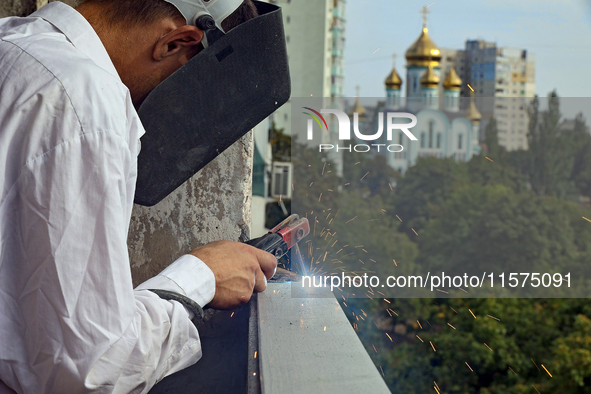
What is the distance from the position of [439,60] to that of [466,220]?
501 inches

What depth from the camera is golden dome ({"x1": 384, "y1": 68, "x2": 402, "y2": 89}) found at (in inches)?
1422

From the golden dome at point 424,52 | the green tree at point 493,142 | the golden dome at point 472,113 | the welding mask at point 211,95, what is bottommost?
the welding mask at point 211,95

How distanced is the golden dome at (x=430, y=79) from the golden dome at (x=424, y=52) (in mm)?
647

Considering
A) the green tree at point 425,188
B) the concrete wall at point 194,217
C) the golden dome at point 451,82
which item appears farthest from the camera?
the golden dome at point 451,82

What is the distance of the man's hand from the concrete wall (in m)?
0.34

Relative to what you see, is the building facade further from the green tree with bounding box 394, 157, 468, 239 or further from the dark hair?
the dark hair

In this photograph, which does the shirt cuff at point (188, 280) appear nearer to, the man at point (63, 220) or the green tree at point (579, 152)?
the man at point (63, 220)

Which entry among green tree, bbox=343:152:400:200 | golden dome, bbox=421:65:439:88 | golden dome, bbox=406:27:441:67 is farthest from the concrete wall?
golden dome, bbox=406:27:441:67

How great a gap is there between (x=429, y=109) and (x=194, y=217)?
36.2 m

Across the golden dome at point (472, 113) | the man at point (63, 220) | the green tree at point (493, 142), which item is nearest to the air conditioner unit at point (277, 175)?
the green tree at point (493, 142)

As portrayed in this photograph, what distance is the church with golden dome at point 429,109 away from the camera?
3447 cm

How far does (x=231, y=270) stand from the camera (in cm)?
123

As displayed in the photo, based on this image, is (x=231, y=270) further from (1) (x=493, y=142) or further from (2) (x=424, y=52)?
(1) (x=493, y=142)

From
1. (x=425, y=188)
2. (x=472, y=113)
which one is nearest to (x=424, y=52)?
(x=472, y=113)
